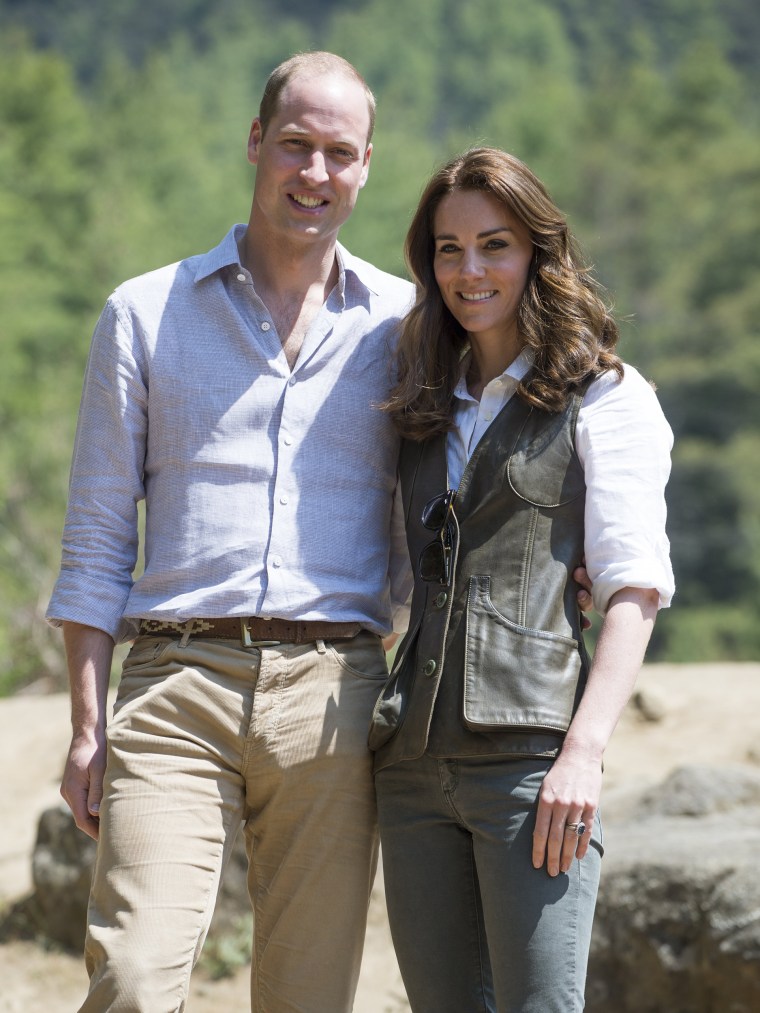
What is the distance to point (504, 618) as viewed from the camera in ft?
8.14

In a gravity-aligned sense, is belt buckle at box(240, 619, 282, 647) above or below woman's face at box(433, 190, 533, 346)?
below

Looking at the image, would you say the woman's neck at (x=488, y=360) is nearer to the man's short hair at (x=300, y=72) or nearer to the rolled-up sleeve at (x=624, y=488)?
the rolled-up sleeve at (x=624, y=488)

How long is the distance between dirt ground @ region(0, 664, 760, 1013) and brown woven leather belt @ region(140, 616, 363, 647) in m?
2.27

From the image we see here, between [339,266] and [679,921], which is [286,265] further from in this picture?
[679,921]

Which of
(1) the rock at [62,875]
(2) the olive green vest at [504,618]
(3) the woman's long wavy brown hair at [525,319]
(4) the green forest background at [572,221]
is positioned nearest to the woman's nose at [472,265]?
(3) the woman's long wavy brown hair at [525,319]

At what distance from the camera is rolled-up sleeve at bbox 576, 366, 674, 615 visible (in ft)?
7.93

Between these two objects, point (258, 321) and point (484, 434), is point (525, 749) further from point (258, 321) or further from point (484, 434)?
point (258, 321)

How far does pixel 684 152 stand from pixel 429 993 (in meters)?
33.9

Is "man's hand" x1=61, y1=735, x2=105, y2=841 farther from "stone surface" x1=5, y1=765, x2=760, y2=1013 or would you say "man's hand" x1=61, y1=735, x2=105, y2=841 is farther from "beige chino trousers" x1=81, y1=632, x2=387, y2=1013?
"stone surface" x1=5, y1=765, x2=760, y2=1013

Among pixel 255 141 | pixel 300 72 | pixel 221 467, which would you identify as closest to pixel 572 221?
pixel 255 141

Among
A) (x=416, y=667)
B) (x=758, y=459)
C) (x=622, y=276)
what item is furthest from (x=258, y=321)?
(x=622, y=276)

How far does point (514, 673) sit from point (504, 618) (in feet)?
0.34

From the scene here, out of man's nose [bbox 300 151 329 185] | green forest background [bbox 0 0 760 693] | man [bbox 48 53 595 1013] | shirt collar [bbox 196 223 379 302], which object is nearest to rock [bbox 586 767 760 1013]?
man [bbox 48 53 595 1013]

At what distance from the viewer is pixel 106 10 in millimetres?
73750
